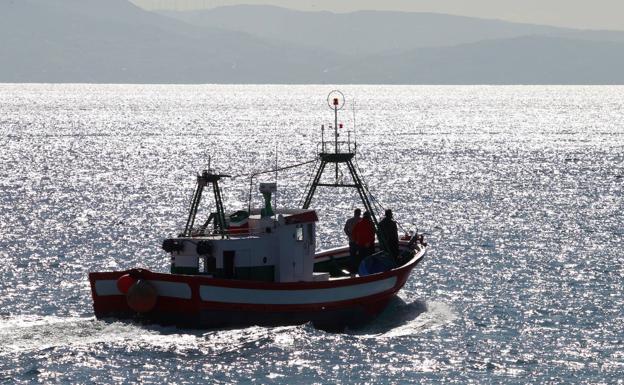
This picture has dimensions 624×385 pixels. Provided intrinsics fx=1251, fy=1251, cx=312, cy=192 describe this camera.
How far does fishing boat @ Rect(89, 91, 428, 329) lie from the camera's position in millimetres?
34594

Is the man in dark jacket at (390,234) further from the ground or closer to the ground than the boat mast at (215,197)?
closer to the ground

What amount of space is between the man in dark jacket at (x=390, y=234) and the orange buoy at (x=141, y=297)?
9924 mm

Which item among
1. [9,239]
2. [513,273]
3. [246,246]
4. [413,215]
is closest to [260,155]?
[413,215]

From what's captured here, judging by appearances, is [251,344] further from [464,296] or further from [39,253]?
[39,253]

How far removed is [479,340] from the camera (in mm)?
36938

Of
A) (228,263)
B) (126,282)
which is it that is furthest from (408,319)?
(126,282)

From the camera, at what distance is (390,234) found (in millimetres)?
41875

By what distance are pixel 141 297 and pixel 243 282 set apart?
2834 mm

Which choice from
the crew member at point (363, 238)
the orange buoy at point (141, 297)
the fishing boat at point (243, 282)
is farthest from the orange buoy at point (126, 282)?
the crew member at point (363, 238)

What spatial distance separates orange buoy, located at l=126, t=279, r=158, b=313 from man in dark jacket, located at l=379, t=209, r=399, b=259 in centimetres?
992

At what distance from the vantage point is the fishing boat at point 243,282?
34.6 meters

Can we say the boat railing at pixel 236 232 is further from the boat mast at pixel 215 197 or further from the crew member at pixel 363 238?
the crew member at pixel 363 238

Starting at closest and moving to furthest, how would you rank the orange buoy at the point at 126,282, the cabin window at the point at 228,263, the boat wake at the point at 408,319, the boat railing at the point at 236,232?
the orange buoy at the point at 126,282 < the cabin window at the point at 228,263 < the boat railing at the point at 236,232 < the boat wake at the point at 408,319

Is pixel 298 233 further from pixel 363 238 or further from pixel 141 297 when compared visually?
pixel 141 297
